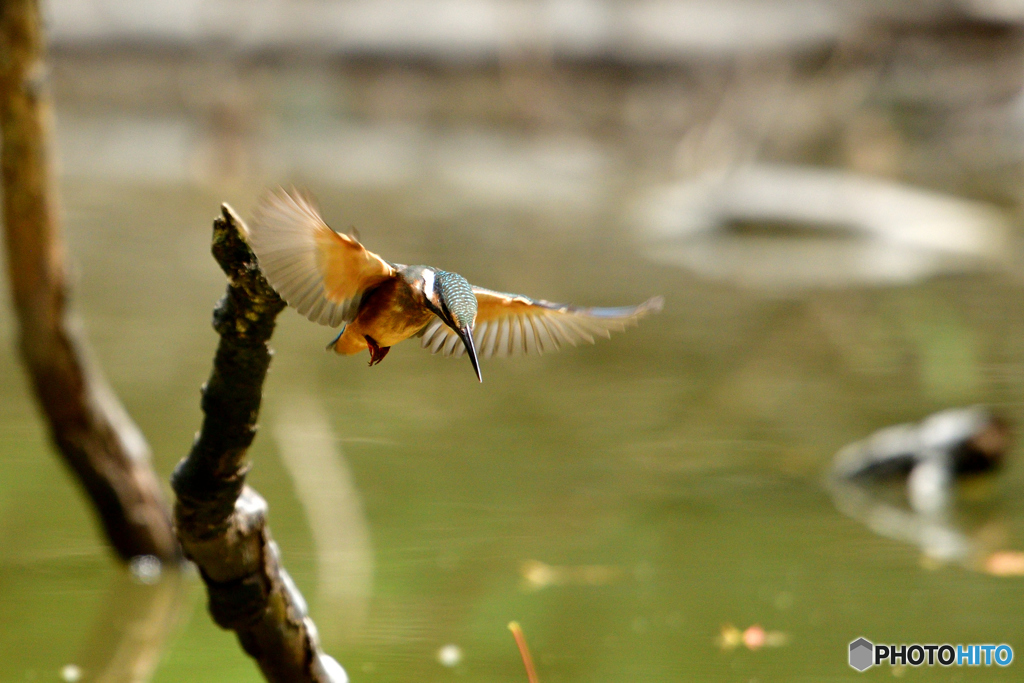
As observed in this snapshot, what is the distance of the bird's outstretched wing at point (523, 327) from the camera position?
1.16m

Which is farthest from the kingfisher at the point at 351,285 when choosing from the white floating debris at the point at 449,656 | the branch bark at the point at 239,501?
the white floating debris at the point at 449,656

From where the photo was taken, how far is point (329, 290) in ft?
3.38

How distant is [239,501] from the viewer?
1390 millimetres

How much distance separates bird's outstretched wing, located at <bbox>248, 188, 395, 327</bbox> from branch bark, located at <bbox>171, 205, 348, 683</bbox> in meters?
0.14

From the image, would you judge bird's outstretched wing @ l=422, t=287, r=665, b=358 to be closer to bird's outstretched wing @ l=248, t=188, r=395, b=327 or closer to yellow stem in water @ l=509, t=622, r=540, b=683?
bird's outstretched wing @ l=248, t=188, r=395, b=327

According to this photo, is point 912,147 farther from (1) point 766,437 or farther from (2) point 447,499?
(2) point 447,499

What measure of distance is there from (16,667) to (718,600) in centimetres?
118

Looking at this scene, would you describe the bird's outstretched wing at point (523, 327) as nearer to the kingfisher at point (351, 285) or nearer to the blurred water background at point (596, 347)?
the kingfisher at point (351, 285)

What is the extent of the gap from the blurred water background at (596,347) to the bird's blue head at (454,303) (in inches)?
39.2

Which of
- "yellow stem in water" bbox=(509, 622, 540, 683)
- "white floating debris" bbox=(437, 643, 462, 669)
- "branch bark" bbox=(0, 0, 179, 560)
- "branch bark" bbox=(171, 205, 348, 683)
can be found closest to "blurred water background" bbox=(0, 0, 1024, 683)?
"white floating debris" bbox=(437, 643, 462, 669)

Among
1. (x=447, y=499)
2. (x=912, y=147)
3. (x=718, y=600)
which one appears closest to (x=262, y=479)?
(x=447, y=499)

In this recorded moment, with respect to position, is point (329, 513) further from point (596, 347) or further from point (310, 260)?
point (596, 347)
